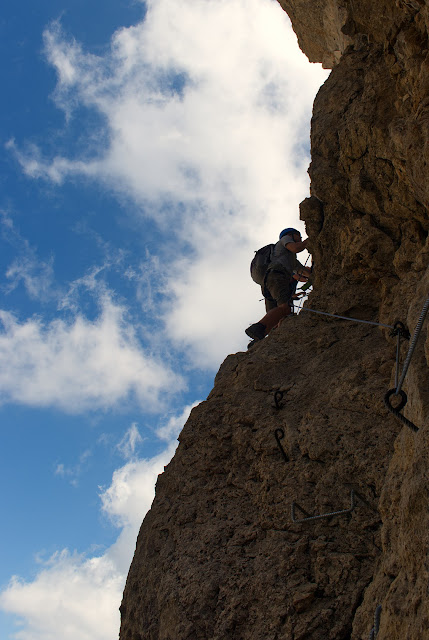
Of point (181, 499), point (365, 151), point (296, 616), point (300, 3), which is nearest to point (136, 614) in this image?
point (181, 499)

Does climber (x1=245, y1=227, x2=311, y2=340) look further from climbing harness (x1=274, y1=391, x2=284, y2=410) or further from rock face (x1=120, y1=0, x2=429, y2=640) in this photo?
climbing harness (x1=274, y1=391, x2=284, y2=410)

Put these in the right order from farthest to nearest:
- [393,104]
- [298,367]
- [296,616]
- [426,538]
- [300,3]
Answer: [300,3] < [298,367] < [393,104] < [296,616] < [426,538]

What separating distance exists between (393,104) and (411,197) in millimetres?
1137

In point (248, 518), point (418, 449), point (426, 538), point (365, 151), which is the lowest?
point (426, 538)

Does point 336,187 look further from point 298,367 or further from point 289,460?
point 289,460

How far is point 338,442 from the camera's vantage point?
4.80 m

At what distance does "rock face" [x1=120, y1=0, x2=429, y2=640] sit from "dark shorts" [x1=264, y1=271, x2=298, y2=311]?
5.03 ft

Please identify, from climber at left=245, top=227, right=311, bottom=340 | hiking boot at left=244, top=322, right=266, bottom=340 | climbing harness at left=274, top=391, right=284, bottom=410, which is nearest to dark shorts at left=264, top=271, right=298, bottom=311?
climber at left=245, top=227, right=311, bottom=340

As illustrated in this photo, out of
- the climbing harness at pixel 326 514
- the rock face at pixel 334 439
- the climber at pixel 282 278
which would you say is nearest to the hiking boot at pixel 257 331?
the climber at pixel 282 278

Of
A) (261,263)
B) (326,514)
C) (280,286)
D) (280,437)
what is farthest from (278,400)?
(261,263)

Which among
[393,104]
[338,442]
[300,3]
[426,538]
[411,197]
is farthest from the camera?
[300,3]

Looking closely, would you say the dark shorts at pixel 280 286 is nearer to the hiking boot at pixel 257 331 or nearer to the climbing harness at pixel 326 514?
the hiking boot at pixel 257 331

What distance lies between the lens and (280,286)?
27.9 ft

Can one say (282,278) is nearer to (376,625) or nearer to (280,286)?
(280,286)
